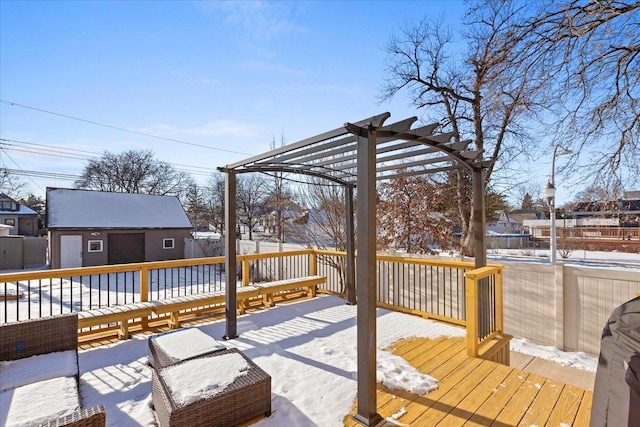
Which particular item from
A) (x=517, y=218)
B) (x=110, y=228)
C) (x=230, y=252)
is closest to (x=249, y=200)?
(x=110, y=228)

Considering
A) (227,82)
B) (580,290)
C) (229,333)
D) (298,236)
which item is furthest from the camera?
(298,236)

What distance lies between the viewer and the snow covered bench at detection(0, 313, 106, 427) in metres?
1.68

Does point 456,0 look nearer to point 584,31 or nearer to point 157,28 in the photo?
point 584,31

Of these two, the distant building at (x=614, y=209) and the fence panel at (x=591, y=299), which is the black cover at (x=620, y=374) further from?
the distant building at (x=614, y=209)

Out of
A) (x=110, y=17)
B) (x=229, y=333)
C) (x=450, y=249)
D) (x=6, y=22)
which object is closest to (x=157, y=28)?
(x=110, y=17)

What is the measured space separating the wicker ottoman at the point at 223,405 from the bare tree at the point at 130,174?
2638 centimetres

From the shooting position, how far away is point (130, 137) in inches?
702

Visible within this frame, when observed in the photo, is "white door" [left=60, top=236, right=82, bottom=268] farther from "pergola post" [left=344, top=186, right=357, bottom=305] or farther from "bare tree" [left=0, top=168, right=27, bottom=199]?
"pergola post" [left=344, top=186, right=357, bottom=305]

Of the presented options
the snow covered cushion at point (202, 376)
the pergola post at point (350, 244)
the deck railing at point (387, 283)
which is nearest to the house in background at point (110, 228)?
the deck railing at point (387, 283)

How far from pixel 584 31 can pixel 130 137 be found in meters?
19.7

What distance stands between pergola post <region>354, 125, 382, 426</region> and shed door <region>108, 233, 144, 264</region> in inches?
647

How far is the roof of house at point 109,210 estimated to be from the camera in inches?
568

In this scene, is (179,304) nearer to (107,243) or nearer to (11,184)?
(107,243)

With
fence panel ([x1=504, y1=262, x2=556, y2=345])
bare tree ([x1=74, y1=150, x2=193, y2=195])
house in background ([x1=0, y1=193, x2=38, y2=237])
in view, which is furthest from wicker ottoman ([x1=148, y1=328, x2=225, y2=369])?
house in background ([x1=0, y1=193, x2=38, y2=237])
